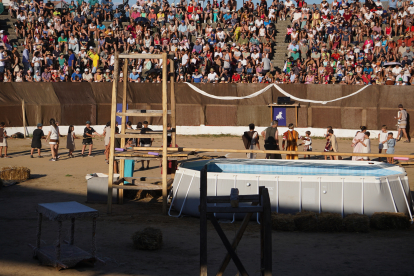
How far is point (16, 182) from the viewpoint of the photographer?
16.1 m

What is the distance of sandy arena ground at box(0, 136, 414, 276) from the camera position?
8305 mm

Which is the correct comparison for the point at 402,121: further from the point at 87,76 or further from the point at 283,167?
the point at 87,76

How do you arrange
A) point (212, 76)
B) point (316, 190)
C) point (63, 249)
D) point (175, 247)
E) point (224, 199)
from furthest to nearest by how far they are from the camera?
point (212, 76) → point (316, 190) → point (175, 247) → point (63, 249) → point (224, 199)

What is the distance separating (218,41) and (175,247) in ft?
86.2

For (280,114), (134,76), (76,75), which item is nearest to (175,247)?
(280,114)

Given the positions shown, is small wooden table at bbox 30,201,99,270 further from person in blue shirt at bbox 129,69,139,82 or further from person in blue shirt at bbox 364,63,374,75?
person in blue shirt at bbox 364,63,374,75

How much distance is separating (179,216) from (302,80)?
803 inches

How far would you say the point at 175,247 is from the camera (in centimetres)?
960

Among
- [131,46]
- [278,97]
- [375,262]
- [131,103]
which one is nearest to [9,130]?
[131,103]

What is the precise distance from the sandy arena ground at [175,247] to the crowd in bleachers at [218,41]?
1822 cm

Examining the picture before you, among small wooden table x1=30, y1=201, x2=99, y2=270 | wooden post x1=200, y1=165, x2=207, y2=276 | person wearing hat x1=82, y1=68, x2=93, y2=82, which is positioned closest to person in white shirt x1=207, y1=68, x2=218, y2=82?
person wearing hat x1=82, y1=68, x2=93, y2=82

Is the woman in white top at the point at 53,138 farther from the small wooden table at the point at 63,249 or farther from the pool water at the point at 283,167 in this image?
the small wooden table at the point at 63,249

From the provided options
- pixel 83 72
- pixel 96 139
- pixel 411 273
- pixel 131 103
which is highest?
pixel 83 72

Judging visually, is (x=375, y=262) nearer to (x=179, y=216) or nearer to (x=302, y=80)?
(x=179, y=216)
